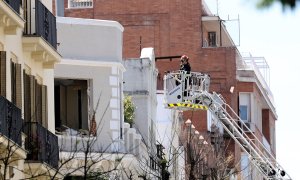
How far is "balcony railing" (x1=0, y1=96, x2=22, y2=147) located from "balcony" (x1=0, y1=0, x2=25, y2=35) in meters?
1.67

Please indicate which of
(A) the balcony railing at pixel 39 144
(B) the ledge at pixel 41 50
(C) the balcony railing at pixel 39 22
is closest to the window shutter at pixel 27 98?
(A) the balcony railing at pixel 39 144

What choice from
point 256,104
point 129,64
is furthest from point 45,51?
point 256,104

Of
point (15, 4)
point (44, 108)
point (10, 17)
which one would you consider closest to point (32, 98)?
point (44, 108)

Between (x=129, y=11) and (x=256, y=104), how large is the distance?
13439 millimetres

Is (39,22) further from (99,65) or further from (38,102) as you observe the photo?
(99,65)

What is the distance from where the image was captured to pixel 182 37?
84938 millimetres

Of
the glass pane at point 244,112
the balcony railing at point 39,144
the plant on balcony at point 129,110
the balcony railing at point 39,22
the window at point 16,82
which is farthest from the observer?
the glass pane at point 244,112

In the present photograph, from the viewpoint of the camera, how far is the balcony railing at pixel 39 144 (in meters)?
37.3

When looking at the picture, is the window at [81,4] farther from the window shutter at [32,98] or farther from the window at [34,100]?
the window shutter at [32,98]

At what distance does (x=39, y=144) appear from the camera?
3753 centimetres

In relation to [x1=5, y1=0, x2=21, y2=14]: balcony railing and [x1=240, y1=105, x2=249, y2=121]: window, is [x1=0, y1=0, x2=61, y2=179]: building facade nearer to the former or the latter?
[x1=5, y1=0, x2=21, y2=14]: balcony railing

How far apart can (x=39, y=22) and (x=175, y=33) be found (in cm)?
4643

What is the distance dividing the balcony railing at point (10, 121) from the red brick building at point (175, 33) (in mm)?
45252

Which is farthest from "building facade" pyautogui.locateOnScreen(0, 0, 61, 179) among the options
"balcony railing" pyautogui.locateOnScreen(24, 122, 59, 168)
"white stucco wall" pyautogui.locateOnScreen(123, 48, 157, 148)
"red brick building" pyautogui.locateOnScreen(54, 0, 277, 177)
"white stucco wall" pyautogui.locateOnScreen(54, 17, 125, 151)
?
"red brick building" pyautogui.locateOnScreen(54, 0, 277, 177)
